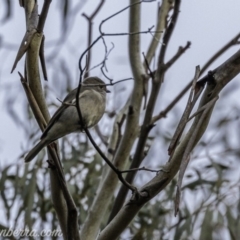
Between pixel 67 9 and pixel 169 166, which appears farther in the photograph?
pixel 67 9

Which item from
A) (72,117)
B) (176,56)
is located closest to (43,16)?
(72,117)

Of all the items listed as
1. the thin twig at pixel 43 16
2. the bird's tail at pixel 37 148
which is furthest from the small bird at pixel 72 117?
the thin twig at pixel 43 16

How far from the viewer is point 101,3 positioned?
3678mm

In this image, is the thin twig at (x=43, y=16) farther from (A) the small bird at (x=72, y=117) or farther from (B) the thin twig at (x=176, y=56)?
(B) the thin twig at (x=176, y=56)

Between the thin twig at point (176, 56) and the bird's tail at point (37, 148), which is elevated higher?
the thin twig at point (176, 56)

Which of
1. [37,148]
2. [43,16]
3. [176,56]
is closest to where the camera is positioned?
[43,16]

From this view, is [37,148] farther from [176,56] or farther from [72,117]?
[176,56]

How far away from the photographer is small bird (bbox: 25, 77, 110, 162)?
246 centimetres

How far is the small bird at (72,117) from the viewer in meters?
2.46

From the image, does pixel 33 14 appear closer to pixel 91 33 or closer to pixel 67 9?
pixel 67 9

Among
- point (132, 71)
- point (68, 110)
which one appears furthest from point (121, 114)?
point (68, 110)

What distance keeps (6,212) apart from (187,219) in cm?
99

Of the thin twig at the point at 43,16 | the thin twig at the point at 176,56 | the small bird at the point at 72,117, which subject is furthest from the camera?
the thin twig at the point at 176,56

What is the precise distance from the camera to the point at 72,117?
2570 mm
